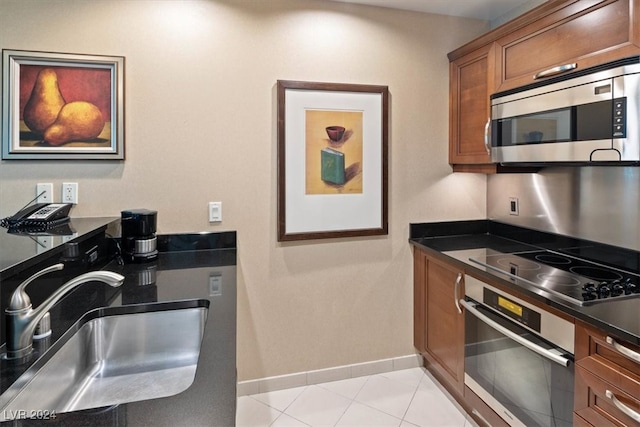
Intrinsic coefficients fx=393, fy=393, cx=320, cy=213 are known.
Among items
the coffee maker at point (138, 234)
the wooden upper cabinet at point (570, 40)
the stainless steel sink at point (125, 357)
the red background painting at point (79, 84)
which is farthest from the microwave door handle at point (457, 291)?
the red background painting at point (79, 84)

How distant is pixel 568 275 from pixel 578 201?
0.57 metres

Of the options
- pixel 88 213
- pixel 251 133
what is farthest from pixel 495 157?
pixel 88 213

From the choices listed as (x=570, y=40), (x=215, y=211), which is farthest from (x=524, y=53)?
(x=215, y=211)

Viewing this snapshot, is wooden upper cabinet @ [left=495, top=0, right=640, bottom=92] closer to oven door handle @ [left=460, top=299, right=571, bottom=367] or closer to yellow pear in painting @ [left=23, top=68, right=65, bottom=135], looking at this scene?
oven door handle @ [left=460, top=299, right=571, bottom=367]

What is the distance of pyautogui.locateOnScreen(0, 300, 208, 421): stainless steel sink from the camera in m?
1.18

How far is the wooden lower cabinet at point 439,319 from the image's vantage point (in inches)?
84.9

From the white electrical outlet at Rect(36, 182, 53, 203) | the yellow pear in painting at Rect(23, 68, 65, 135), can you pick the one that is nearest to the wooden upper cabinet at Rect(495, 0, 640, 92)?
the yellow pear in painting at Rect(23, 68, 65, 135)

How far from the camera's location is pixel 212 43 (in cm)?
220

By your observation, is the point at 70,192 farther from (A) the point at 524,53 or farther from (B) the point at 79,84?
(A) the point at 524,53

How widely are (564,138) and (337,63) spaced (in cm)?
132

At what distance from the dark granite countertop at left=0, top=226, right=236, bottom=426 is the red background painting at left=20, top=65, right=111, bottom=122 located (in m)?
0.79

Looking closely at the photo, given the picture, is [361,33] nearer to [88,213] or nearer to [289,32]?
[289,32]

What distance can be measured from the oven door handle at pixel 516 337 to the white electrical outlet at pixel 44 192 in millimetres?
2211

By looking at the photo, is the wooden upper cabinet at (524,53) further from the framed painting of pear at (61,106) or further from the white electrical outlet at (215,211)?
the framed painting of pear at (61,106)
